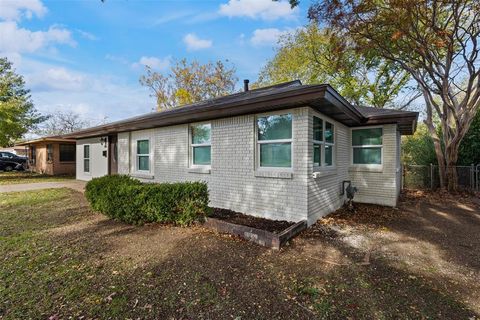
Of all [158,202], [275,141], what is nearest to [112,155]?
[158,202]

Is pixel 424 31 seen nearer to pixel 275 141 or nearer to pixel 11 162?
pixel 275 141

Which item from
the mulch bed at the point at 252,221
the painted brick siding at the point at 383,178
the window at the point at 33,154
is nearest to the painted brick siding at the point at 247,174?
the mulch bed at the point at 252,221

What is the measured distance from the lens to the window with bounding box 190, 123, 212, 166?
23.4ft

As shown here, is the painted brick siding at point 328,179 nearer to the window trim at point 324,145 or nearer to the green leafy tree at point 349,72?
the window trim at point 324,145

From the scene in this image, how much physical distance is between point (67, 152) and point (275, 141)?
1853 cm

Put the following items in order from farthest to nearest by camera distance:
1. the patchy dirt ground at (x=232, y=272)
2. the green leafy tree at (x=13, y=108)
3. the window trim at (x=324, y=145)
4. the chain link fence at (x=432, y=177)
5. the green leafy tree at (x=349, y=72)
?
the green leafy tree at (x=349, y=72)
the green leafy tree at (x=13, y=108)
the chain link fence at (x=432, y=177)
the window trim at (x=324, y=145)
the patchy dirt ground at (x=232, y=272)

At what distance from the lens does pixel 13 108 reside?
1377 cm

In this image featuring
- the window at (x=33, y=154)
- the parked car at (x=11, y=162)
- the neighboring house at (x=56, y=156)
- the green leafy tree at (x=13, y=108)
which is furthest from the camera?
the parked car at (x=11, y=162)

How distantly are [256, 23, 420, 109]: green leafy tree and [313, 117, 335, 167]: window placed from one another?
40.5 feet

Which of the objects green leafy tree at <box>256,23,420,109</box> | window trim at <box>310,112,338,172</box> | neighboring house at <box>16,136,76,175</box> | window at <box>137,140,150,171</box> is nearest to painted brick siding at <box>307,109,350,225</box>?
window trim at <box>310,112,338,172</box>

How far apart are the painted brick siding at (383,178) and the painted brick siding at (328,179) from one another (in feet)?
1.99

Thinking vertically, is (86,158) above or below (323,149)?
below

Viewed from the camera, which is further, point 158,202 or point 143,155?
point 143,155

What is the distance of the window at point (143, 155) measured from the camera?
937 centimetres
